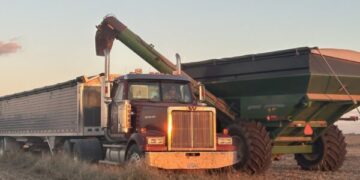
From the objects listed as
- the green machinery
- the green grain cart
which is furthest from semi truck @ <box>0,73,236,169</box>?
the green machinery

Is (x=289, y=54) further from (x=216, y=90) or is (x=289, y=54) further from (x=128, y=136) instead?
(x=128, y=136)

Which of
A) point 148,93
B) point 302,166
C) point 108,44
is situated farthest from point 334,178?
point 108,44

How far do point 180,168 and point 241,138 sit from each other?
309cm

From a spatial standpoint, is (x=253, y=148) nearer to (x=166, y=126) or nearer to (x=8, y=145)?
(x=166, y=126)

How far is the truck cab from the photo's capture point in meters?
14.4

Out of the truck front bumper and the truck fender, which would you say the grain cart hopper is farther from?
the truck fender

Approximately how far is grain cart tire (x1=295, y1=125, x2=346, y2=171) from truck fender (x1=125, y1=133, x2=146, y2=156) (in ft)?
22.1

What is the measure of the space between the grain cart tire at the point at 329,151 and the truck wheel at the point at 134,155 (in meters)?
6.76

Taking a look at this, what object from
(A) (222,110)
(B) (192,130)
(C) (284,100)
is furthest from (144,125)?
(C) (284,100)

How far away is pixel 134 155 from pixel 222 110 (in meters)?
4.14

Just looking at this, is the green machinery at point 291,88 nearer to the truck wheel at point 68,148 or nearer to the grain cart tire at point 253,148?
the grain cart tire at point 253,148

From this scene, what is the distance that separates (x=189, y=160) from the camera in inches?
569

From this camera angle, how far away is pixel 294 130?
17672 mm

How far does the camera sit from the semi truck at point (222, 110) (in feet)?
48.0
